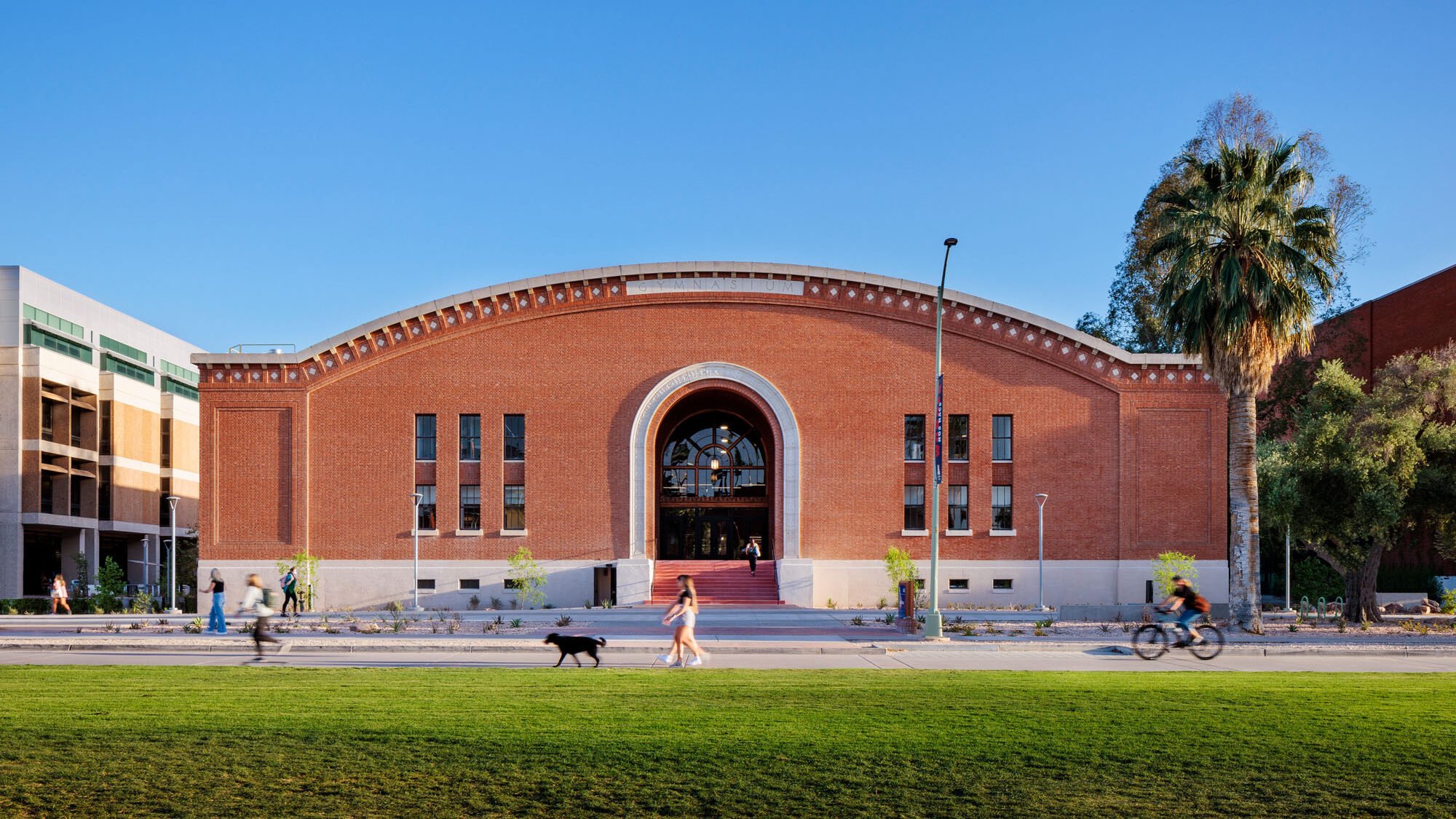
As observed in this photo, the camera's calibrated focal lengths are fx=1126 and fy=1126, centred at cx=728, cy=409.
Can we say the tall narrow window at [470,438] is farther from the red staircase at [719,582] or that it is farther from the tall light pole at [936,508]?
the tall light pole at [936,508]

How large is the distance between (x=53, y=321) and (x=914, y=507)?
165ft

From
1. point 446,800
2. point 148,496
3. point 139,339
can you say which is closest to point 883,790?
point 446,800

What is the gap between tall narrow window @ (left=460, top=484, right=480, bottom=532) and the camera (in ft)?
139

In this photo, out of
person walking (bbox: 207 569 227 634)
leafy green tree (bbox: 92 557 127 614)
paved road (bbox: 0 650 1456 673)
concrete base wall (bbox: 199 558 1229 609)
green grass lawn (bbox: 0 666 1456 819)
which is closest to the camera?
green grass lawn (bbox: 0 666 1456 819)

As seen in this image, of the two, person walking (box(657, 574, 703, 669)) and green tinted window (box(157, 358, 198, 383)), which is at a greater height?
green tinted window (box(157, 358, 198, 383))

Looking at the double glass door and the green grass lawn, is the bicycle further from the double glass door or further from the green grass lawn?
the double glass door

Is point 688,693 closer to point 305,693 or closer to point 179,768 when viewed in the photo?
point 305,693

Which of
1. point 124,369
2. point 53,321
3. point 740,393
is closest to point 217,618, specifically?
point 740,393

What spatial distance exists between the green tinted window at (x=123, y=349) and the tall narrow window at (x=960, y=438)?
54796 mm

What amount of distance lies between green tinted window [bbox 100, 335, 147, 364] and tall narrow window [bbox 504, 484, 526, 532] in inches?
1644

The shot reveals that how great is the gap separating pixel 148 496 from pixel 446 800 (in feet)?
227

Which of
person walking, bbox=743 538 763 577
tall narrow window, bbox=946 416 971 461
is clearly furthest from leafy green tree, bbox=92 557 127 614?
tall narrow window, bbox=946 416 971 461

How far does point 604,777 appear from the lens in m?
10.1

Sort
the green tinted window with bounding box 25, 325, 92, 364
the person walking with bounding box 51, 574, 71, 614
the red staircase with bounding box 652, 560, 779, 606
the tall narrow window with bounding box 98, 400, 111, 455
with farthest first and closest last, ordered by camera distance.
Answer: the tall narrow window with bounding box 98, 400, 111, 455
the green tinted window with bounding box 25, 325, 92, 364
the red staircase with bounding box 652, 560, 779, 606
the person walking with bounding box 51, 574, 71, 614
